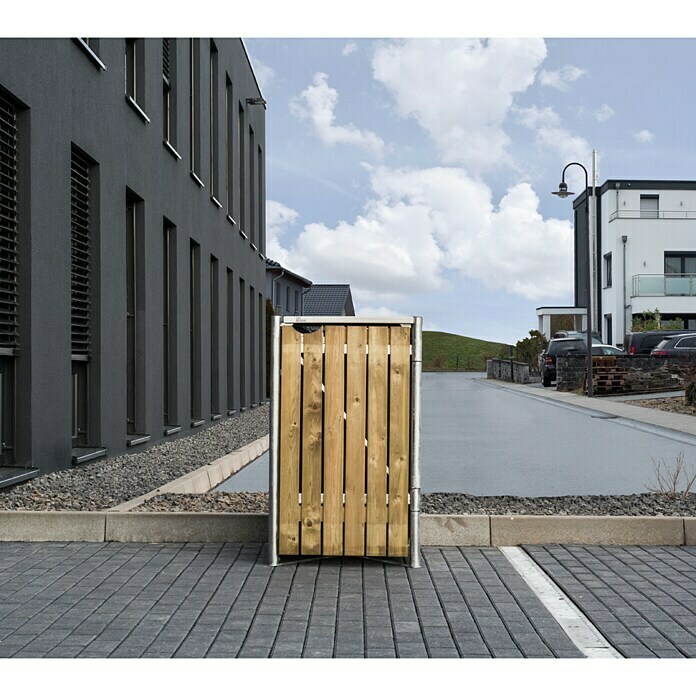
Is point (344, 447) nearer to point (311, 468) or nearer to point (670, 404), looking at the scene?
point (311, 468)

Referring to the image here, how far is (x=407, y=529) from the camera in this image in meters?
5.54

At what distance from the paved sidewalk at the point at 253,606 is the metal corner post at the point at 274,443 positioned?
0.55 ft

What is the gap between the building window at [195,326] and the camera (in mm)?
16391

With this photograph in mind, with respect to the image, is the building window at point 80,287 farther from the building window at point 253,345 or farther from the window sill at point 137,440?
the building window at point 253,345

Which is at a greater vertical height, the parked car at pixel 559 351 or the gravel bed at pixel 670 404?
the parked car at pixel 559 351

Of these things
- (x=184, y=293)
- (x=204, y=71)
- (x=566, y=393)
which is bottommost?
(x=566, y=393)

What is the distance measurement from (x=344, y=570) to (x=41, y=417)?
419 centimetres

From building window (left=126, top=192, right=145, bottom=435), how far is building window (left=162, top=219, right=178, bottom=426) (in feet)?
5.76

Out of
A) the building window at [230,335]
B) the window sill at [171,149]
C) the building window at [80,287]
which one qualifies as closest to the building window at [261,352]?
the building window at [230,335]

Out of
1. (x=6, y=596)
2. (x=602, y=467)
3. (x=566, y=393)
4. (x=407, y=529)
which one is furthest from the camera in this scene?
(x=566, y=393)

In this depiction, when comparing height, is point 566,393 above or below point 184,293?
below
